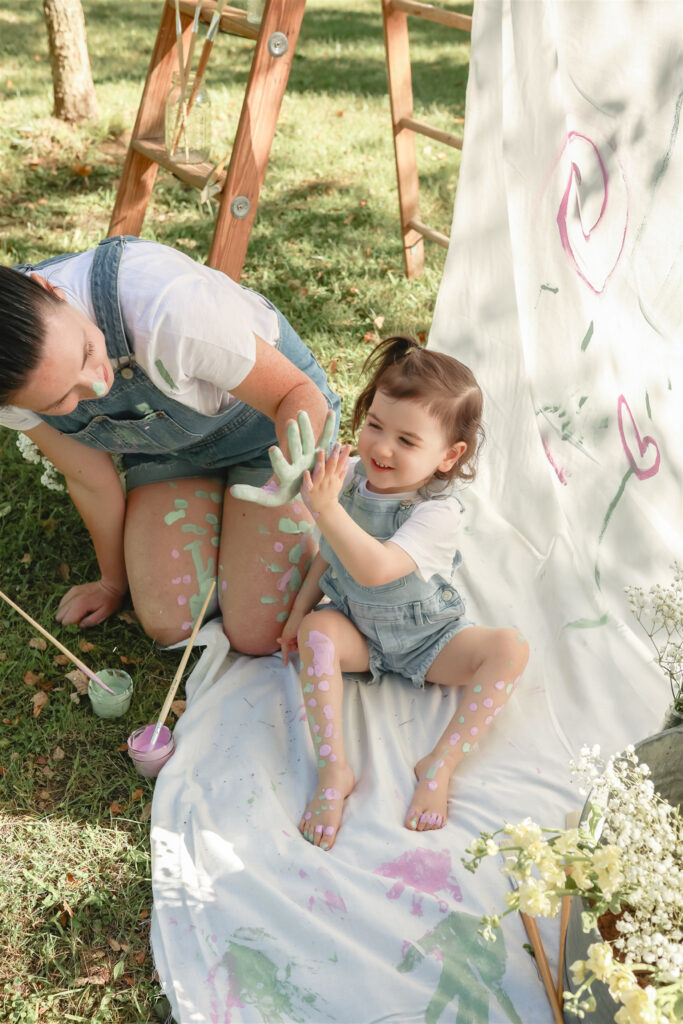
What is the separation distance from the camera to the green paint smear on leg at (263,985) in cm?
147

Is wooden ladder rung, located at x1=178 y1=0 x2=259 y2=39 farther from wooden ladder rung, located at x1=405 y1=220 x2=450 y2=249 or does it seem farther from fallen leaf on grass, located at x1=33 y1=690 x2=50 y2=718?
fallen leaf on grass, located at x1=33 y1=690 x2=50 y2=718

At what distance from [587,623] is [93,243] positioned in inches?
109

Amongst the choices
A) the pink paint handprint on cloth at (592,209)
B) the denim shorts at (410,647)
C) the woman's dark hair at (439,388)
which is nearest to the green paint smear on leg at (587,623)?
the denim shorts at (410,647)

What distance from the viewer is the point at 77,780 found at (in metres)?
1.90

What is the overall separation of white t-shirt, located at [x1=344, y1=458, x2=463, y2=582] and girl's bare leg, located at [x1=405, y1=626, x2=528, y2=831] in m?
0.18

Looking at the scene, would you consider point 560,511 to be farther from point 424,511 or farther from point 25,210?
point 25,210

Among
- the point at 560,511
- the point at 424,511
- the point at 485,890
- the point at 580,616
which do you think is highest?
the point at 424,511

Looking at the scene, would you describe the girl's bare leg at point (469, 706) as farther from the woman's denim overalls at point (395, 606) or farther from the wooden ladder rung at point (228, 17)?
the wooden ladder rung at point (228, 17)

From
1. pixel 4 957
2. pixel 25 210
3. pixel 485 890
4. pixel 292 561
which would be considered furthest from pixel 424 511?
pixel 25 210

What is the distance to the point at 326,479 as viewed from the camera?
61.4 inches

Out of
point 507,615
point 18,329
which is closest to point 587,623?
point 507,615

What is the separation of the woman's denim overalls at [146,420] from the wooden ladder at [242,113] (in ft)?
1.55

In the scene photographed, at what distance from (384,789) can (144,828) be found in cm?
49

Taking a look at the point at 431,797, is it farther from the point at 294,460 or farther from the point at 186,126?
the point at 186,126
